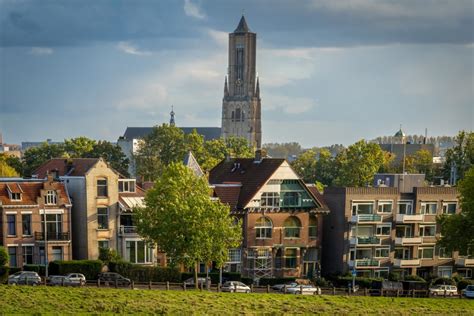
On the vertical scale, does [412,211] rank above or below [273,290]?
above

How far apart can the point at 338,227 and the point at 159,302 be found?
24831mm

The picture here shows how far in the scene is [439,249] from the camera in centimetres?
7844

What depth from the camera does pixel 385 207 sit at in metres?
76.9

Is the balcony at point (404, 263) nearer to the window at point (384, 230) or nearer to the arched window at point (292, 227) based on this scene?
the window at point (384, 230)

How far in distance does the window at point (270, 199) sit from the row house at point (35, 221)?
1776 centimetres

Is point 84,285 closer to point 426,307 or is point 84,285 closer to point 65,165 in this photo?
point 65,165

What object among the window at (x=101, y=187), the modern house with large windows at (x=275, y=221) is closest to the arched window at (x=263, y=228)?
the modern house with large windows at (x=275, y=221)

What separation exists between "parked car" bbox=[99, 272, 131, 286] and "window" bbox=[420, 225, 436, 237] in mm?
30827

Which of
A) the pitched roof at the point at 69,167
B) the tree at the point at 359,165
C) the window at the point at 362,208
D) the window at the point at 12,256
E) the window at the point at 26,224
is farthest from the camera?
the tree at the point at 359,165

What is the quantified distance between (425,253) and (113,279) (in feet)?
106

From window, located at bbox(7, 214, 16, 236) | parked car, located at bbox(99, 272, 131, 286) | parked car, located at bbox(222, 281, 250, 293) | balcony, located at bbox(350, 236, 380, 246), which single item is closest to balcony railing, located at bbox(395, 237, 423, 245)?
balcony, located at bbox(350, 236, 380, 246)

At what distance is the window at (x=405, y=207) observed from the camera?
77500 mm

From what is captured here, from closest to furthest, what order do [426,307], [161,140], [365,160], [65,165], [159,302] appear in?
[159,302]
[426,307]
[65,165]
[365,160]
[161,140]

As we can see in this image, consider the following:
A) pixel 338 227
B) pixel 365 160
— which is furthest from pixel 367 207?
pixel 365 160
